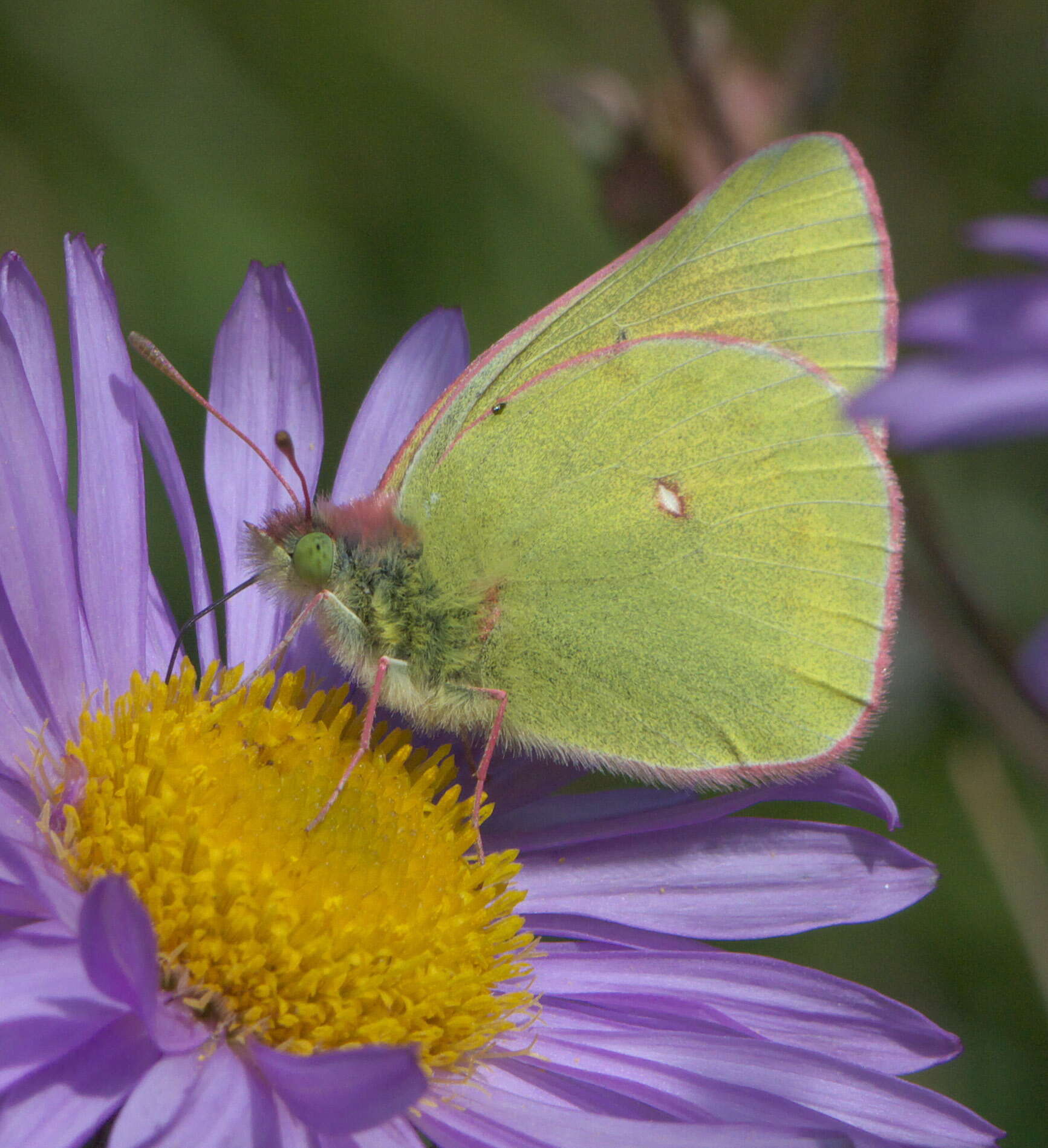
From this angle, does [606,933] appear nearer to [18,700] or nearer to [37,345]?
[18,700]

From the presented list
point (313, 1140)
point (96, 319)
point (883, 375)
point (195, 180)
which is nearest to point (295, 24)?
point (195, 180)

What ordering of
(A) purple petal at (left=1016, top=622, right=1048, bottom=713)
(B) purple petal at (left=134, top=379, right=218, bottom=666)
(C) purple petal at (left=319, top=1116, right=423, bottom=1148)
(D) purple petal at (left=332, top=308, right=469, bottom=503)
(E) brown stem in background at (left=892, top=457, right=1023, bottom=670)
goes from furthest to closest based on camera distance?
(E) brown stem in background at (left=892, top=457, right=1023, bottom=670), (D) purple petal at (left=332, top=308, right=469, bottom=503), (B) purple petal at (left=134, top=379, right=218, bottom=666), (C) purple petal at (left=319, top=1116, right=423, bottom=1148), (A) purple petal at (left=1016, top=622, right=1048, bottom=713)

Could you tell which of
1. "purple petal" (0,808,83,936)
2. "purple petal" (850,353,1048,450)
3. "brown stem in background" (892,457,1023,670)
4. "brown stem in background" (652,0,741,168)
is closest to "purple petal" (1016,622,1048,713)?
"purple petal" (850,353,1048,450)

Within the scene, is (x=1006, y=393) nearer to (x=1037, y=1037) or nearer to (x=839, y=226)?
(x=839, y=226)

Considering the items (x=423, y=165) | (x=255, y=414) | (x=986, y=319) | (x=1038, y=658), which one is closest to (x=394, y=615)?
(x=255, y=414)

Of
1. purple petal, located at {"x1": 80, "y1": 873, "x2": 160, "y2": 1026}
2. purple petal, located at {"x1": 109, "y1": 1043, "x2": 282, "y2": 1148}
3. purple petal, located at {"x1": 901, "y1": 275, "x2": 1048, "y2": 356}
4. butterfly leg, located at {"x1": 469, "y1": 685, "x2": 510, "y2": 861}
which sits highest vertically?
purple petal, located at {"x1": 901, "y1": 275, "x2": 1048, "y2": 356}

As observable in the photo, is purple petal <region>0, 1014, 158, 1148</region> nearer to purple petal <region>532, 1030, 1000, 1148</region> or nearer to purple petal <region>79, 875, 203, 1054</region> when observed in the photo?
purple petal <region>79, 875, 203, 1054</region>

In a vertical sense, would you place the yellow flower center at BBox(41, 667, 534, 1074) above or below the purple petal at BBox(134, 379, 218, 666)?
below
